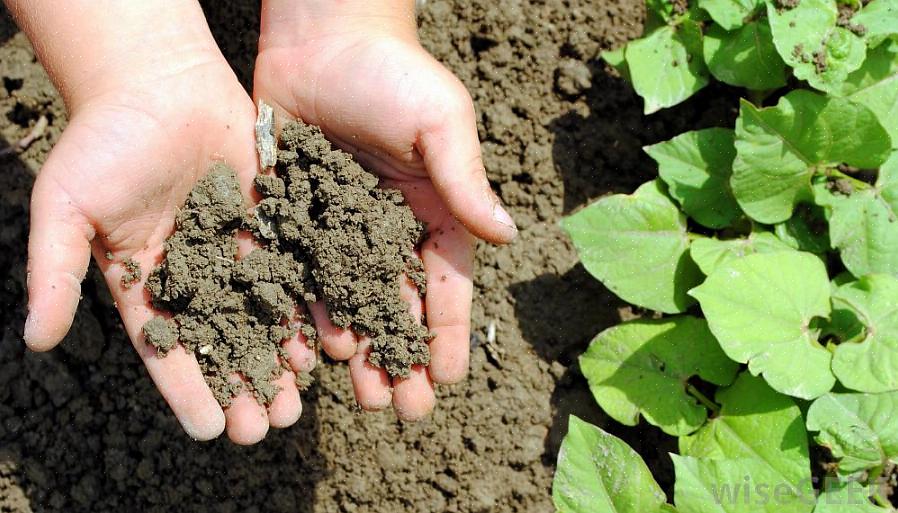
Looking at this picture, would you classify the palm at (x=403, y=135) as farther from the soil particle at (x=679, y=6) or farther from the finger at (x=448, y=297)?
the soil particle at (x=679, y=6)

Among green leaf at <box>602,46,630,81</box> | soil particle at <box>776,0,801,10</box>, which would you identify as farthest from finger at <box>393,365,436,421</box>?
soil particle at <box>776,0,801,10</box>

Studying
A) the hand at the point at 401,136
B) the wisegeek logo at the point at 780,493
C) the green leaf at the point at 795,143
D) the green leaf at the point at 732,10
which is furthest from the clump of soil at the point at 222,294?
the green leaf at the point at 732,10

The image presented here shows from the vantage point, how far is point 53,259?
1778mm

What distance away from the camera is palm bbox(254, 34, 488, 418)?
2.01 meters

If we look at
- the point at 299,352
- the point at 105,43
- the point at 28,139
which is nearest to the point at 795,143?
the point at 299,352

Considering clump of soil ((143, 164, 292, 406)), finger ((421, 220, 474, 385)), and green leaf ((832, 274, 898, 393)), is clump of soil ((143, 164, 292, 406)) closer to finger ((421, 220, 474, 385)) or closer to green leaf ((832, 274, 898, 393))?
finger ((421, 220, 474, 385))

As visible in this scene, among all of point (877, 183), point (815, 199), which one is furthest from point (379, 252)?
point (877, 183)

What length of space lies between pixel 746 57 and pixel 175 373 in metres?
1.82

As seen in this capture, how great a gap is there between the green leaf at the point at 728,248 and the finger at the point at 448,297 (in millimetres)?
671

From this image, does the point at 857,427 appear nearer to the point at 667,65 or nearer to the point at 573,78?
the point at 667,65

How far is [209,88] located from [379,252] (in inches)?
25.4

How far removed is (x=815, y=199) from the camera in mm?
2348

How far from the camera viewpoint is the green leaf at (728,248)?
7.58 ft

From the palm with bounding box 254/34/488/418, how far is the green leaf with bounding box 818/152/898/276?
1.06 meters
